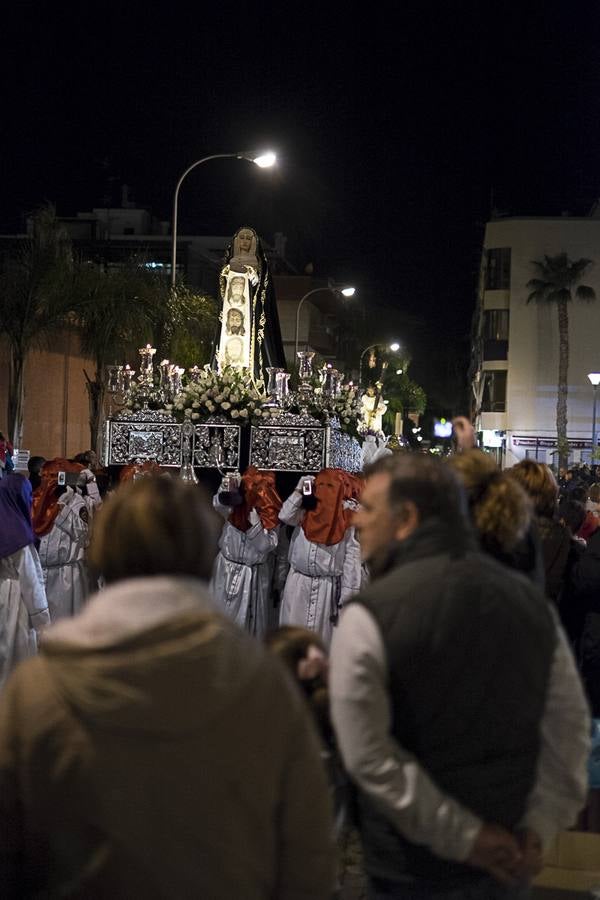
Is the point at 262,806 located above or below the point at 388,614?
below

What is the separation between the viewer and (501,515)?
393cm

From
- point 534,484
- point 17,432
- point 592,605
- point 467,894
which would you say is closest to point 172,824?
point 467,894

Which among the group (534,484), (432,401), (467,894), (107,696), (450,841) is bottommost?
(467,894)

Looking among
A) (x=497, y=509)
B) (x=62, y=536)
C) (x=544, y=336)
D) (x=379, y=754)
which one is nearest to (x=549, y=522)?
(x=497, y=509)

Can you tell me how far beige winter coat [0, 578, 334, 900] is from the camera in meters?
2.26

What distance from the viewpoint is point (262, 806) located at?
7.74 feet

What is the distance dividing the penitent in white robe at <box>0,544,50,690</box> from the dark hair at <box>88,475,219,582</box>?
19.9 feet

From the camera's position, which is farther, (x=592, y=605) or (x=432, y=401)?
(x=432, y=401)

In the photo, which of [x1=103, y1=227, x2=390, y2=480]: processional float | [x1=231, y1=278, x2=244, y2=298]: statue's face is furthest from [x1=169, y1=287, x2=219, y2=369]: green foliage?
[x1=103, y1=227, x2=390, y2=480]: processional float

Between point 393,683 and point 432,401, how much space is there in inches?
4446

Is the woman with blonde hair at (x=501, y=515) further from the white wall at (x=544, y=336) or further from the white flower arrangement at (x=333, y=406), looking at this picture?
the white wall at (x=544, y=336)

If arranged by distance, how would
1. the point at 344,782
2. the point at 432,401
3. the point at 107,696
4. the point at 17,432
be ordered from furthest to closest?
the point at 432,401
the point at 17,432
the point at 344,782
the point at 107,696

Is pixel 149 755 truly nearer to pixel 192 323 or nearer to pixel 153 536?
pixel 153 536

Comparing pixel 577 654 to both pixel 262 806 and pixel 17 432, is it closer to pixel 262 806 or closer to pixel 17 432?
pixel 262 806
